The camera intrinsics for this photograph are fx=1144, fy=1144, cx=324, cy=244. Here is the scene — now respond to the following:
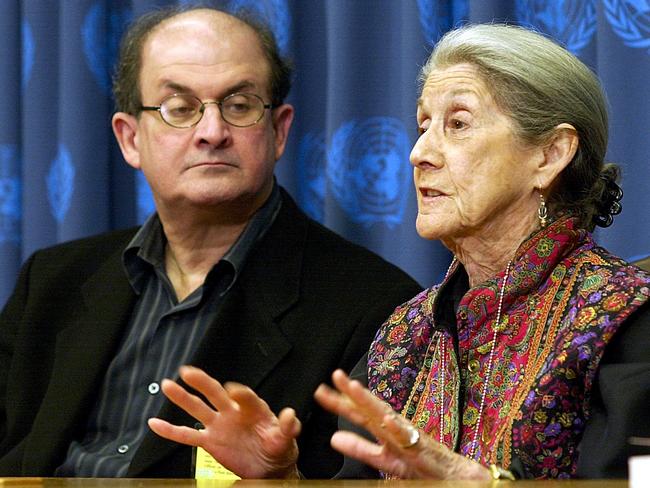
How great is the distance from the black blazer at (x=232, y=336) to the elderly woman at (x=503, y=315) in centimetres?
28

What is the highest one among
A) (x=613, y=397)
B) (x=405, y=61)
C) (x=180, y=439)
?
(x=405, y=61)

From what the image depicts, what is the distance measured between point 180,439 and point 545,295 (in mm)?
653

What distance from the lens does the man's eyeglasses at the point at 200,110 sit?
274 centimetres

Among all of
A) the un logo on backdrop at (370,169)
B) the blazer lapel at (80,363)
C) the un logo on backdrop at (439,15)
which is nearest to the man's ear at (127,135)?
the blazer lapel at (80,363)

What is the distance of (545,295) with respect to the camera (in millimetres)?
1936

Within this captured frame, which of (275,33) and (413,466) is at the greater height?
(275,33)

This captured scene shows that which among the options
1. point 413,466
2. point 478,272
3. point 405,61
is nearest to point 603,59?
point 405,61

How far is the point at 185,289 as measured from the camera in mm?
2773

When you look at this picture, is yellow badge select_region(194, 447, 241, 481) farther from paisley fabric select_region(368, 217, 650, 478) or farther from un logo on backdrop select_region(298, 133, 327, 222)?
un logo on backdrop select_region(298, 133, 327, 222)

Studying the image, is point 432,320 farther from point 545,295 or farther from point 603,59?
point 603,59

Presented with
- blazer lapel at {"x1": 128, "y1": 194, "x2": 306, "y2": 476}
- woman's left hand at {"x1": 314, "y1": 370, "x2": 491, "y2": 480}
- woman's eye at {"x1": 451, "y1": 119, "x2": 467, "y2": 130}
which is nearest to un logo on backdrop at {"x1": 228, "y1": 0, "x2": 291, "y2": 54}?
blazer lapel at {"x1": 128, "y1": 194, "x2": 306, "y2": 476}

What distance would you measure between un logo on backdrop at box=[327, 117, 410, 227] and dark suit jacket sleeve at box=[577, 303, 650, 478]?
1.08 meters

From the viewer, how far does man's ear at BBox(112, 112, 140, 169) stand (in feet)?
9.55

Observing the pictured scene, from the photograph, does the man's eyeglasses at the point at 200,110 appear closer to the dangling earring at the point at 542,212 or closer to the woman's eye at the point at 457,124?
the woman's eye at the point at 457,124
